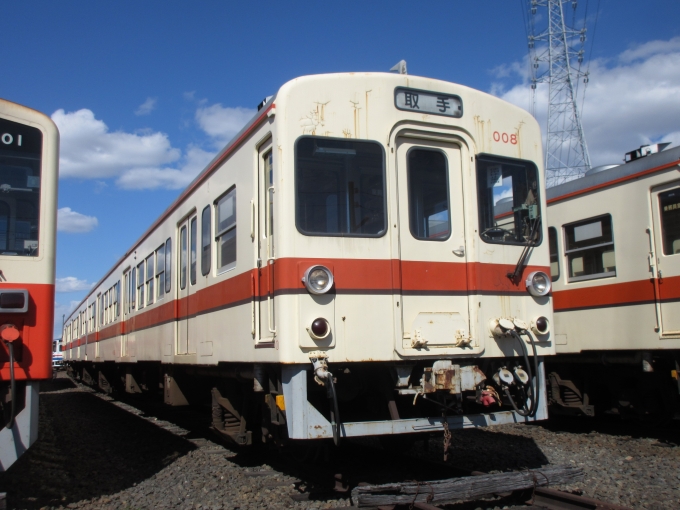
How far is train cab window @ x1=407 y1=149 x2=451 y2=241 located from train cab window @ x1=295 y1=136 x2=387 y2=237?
0.36 m

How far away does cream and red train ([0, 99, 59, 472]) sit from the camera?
5.02 m

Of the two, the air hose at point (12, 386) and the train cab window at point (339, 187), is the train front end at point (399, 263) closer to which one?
the train cab window at point (339, 187)

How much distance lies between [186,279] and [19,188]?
300 centimetres

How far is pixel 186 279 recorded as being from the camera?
8.20 metres

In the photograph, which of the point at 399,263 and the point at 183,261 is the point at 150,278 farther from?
the point at 399,263

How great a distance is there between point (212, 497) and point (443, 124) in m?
3.82

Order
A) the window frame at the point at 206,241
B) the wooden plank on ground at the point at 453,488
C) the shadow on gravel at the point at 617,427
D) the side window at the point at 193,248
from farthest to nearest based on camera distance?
1. the shadow on gravel at the point at 617,427
2. the side window at the point at 193,248
3. the window frame at the point at 206,241
4. the wooden plank on ground at the point at 453,488

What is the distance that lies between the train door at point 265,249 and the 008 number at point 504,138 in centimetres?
207

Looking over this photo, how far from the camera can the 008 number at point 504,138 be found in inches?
238

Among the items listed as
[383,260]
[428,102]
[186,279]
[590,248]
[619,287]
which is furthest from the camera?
[590,248]

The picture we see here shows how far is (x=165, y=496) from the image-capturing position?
5988 mm

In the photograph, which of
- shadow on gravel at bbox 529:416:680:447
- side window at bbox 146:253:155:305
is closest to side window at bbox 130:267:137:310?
side window at bbox 146:253:155:305

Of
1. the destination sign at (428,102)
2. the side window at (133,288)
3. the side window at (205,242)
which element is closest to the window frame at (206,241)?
the side window at (205,242)

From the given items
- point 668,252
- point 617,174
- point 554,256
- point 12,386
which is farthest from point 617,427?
point 12,386
